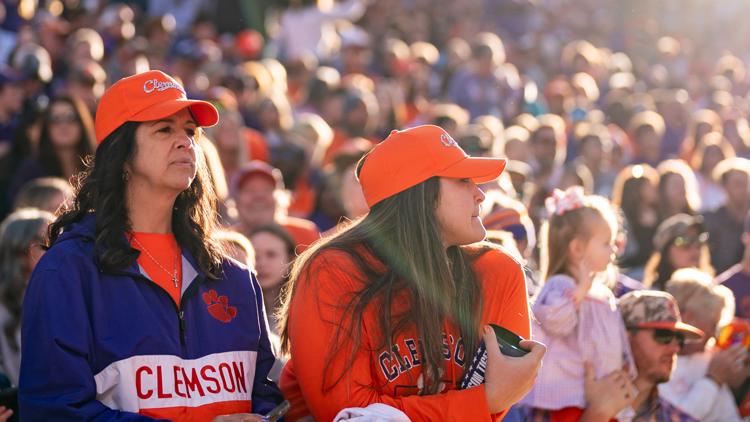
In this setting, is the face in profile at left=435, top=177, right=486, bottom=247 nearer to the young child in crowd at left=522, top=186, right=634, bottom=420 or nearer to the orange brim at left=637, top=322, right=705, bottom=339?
the young child in crowd at left=522, top=186, right=634, bottom=420

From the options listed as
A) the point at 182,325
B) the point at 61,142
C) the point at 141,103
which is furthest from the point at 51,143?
the point at 182,325

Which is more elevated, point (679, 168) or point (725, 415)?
point (679, 168)

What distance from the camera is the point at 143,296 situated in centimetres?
385

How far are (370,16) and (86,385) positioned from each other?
46.6 feet

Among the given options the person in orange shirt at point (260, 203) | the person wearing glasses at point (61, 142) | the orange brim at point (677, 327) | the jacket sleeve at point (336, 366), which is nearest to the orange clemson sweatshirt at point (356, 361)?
the jacket sleeve at point (336, 366)

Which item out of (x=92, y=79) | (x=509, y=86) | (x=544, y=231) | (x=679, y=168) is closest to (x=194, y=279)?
(x=544, y=231)

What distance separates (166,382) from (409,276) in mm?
848

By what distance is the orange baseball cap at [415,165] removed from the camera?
4.04 metres

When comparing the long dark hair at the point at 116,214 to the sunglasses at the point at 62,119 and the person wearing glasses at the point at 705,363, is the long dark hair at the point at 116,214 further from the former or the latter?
the sunglasses at the point at 62,119

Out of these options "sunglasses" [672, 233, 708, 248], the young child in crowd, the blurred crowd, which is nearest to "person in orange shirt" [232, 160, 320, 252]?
the blurred crowd

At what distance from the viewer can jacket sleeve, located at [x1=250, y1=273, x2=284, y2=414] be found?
13.4ft

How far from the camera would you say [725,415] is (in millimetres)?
6270

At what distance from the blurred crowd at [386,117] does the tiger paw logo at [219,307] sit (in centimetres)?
84

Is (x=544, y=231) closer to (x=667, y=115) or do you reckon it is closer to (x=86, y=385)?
(x=86, y=385)
